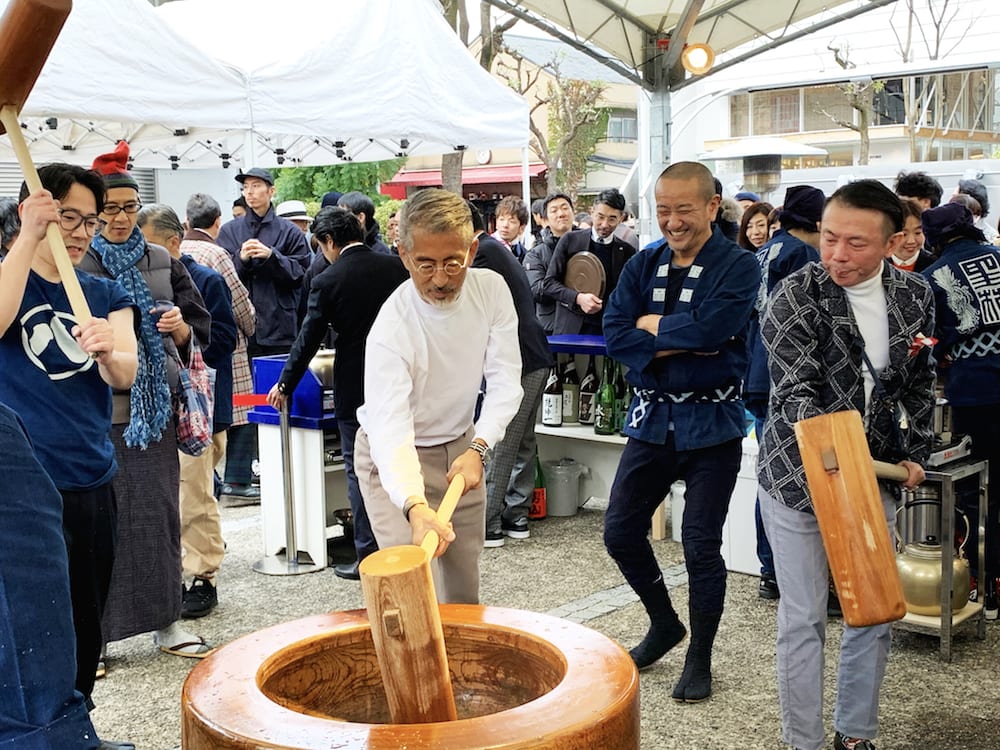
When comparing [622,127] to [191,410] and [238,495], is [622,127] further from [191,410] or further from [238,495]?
[191,410]

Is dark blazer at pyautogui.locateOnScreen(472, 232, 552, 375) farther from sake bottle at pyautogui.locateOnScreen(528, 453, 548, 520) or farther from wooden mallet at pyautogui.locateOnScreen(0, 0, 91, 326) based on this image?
wooden mallet at pyautogui.locateOnScreen(0, 0, 91, 326)

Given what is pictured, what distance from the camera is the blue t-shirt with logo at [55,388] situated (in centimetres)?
296

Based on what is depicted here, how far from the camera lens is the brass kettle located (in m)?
4.36

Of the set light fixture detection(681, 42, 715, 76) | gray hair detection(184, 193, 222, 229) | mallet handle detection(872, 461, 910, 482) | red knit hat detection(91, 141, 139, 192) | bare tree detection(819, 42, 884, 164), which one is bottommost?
mallet handle detection(872, 461, 910, 482)

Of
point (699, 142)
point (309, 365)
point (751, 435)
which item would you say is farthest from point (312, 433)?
point (699, 142)

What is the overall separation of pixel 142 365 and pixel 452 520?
144cm

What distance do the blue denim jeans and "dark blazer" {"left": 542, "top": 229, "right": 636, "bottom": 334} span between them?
199 inches

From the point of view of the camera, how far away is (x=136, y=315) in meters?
3.38

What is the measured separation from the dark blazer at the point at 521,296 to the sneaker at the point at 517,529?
2.93ft

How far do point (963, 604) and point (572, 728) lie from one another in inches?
125

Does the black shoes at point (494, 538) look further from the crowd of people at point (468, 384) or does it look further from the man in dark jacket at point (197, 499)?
the man in dark jacket at point (197, 499)

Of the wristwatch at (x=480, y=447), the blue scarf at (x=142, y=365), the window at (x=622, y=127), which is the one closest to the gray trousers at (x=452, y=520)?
the wristwatch at (x=480, y=447)

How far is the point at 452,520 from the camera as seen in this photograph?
10.4 feet

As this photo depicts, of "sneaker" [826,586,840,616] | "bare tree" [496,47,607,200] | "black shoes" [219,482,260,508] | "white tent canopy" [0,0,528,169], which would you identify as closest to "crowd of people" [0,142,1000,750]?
"sneaker" [826,586,840,616]
